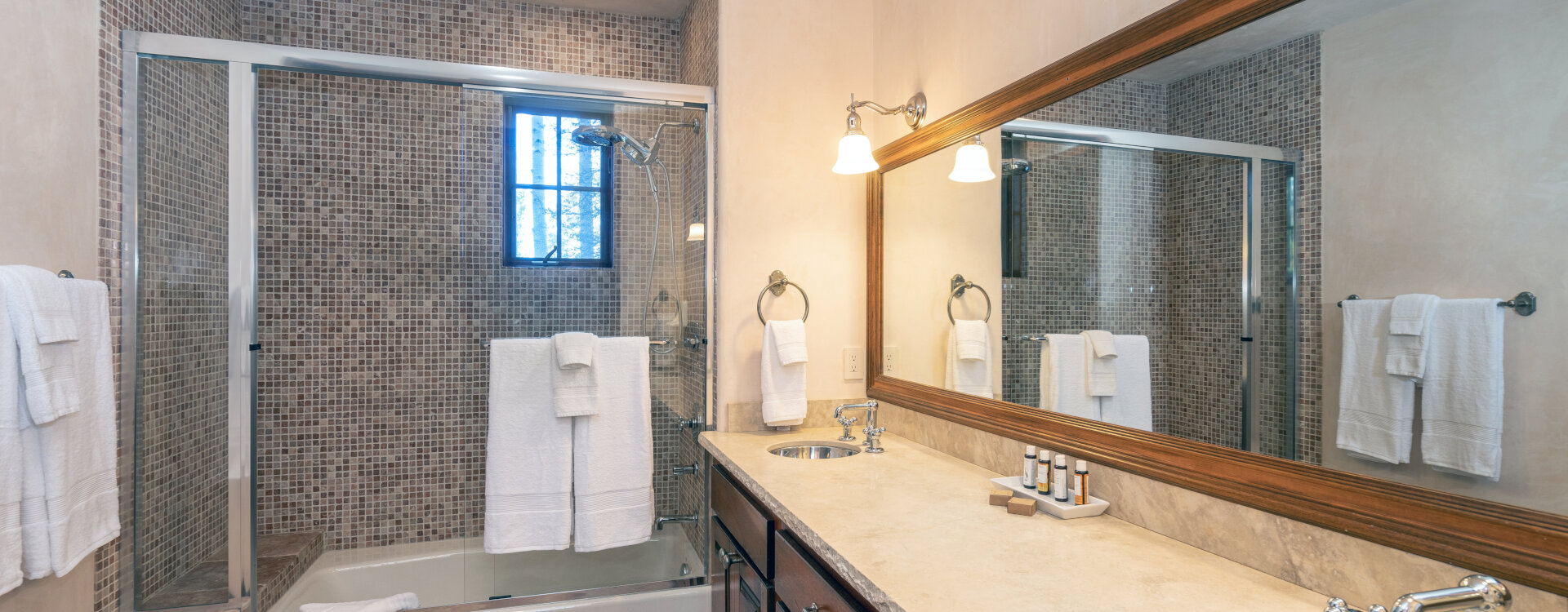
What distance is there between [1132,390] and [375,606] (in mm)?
2205

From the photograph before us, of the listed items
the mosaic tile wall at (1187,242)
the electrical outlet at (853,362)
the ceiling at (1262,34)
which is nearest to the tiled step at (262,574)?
the electrical outlet at (853,362)

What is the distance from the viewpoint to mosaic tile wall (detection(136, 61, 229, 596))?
74.1 inches

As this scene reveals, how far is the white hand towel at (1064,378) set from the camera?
144 cm

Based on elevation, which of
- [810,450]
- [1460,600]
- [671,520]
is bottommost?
[671,520]

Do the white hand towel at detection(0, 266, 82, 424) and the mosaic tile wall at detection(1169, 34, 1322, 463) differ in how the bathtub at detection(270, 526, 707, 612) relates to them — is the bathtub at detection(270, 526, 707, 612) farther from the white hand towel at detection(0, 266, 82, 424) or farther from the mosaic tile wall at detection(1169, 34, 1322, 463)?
the mosaic tile wall at detection(1169, 34, 1322, 463)

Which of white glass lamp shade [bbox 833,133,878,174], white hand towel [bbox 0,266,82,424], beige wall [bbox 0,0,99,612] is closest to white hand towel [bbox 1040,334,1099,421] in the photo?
white glass lamp shade [bbox 833,133,878,174]

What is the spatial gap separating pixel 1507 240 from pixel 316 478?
3353mm

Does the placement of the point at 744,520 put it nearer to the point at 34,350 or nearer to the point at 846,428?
the point at 846,428

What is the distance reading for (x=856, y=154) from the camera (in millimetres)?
1937

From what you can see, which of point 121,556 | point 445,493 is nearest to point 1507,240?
point 121,556

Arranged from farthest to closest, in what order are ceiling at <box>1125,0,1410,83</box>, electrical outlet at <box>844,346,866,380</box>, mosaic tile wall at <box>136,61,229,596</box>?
electrical outlet at <box>844,346,866,380</box>, mosaic tile wall at <box>136,61,229,596</box>, ceiling at <box>1125,0,1410,83</box>

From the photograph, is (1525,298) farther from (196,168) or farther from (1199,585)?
(196,168)

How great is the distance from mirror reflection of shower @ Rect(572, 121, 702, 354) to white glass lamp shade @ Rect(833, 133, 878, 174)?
1.88 ft

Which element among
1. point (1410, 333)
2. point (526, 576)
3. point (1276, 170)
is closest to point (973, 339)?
point (1276, 170)
